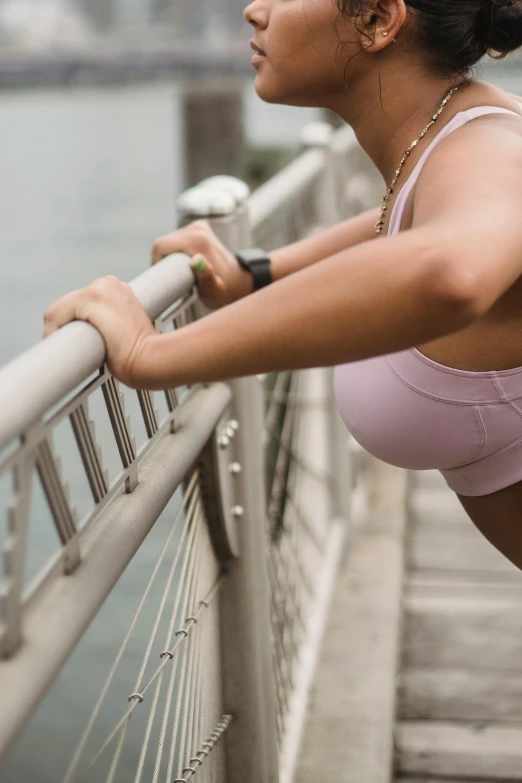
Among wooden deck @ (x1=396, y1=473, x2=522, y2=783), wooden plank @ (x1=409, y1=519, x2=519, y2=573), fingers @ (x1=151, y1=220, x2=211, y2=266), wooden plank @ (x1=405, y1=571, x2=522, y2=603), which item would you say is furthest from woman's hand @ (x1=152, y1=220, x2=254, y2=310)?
wooden plank @ (x1=409, y1=519, x2=519, y2=573)

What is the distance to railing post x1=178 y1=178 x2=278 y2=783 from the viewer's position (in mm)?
1405

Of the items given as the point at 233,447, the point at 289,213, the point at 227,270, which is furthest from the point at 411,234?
the point at 289,213

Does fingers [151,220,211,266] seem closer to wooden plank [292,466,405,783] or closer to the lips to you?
the lips

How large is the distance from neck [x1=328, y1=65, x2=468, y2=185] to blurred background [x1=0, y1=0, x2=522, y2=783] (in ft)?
0.40

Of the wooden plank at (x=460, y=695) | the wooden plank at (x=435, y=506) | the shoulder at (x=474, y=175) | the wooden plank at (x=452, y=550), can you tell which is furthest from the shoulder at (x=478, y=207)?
the wooden plank at (x=435, y=506)

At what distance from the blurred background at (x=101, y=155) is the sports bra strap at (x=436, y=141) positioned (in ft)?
0.57

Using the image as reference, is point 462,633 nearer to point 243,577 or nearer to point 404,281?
point 243,577

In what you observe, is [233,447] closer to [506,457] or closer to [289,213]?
[506,457]

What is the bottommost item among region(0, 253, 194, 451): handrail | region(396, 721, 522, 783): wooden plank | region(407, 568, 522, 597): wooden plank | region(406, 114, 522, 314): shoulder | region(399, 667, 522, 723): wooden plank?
region(407, 568, 522, 597): wooden plank

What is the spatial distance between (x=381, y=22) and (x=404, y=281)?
1.18ft

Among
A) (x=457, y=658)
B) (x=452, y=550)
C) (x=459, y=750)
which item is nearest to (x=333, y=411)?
(x=452, y=550)

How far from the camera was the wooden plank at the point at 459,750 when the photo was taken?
2004mm

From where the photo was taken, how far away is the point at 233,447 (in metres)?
1.42

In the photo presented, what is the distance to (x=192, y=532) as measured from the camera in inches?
48.5
